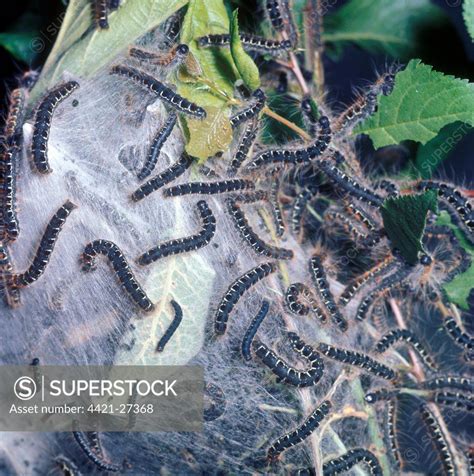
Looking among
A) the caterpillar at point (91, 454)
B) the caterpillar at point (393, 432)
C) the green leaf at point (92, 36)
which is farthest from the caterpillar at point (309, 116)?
the caterpillar at point (91, 454)

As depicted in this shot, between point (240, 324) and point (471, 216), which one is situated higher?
point (471, 216)

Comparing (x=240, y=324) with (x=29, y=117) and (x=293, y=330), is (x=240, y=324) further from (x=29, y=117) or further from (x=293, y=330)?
(x=29, y=117)

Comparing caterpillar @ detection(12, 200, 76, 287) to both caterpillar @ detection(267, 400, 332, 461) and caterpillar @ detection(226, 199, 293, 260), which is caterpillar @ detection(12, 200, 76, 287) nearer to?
caterpillar @ detection(226, 199, 293, 260)

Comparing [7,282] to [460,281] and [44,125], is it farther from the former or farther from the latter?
[460,281]

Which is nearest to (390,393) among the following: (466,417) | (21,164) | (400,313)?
(400,313)

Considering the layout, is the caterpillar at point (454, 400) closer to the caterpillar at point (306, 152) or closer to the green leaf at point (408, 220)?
the green leaf at point (408, 220)
